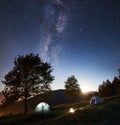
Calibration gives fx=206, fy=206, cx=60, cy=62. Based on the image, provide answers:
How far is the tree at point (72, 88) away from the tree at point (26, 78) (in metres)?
29.7

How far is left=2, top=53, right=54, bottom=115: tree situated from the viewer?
39.2 metres

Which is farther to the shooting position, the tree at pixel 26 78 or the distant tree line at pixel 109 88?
the distant tree line at pixel 109 88

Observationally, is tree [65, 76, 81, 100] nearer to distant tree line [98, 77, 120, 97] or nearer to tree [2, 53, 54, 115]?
distant tree line [98, 77, 120, 97]

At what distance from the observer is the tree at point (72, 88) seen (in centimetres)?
6919

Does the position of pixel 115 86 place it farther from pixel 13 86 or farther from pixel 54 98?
pixel 13 86

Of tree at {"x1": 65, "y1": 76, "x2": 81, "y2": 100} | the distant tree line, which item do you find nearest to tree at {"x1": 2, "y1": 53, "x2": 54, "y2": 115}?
tree at {"x1": 65, "y1": 76, "x2": 81, "y2": 100}

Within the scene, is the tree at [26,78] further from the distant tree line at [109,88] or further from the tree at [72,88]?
the distant tree line at [109,88]

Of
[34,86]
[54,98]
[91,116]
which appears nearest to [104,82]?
[54,98]

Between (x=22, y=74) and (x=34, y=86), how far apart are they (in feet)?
10.7

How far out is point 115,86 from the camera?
274 feet

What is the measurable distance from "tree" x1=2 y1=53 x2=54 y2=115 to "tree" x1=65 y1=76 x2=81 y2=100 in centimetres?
2973

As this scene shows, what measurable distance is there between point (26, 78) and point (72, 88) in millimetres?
33249

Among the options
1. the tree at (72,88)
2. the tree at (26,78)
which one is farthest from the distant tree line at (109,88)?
the tree at (26,78)

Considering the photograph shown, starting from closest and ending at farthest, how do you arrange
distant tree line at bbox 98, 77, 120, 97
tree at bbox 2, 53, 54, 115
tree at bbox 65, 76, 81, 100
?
1. tree at bbox 2, 53, 54, 115
2. tree at bbox 65, 76, 81, 100
3. distant tree line at bbox 98, 77, 120, 97
